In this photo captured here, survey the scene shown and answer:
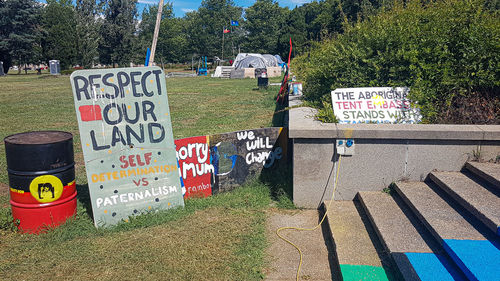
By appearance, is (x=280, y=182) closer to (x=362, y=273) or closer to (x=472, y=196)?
(x=362, y=273)

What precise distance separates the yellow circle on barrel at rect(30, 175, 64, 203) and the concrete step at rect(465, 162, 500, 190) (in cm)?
535

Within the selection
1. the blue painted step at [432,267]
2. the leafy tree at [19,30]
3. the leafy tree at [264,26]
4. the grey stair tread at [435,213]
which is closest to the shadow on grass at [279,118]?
the grey stair tread at [435,213]

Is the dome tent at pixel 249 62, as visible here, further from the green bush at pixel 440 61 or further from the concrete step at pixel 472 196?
the concrete step at pixel 472 196

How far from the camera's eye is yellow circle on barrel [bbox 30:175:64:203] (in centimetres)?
468

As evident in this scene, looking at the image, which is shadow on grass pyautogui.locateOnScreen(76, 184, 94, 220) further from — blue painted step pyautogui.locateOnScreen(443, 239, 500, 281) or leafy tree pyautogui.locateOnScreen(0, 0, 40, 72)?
leafy tree pyautogui.locateOnScreen(0, 0, 40, 72)

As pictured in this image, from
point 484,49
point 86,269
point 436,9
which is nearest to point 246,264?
point 86,269

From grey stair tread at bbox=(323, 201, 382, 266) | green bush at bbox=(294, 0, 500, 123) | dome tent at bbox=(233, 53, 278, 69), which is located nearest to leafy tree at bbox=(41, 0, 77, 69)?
dome tent at bbox=(233, 53, 278, 69)

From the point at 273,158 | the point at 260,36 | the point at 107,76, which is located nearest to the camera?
the point at 107,76

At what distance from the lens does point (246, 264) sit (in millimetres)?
4121

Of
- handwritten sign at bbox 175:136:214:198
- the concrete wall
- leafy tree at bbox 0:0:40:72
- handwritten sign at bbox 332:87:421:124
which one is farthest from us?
leafy tree at bbox 0:0:40:72

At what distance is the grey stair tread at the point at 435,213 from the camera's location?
152 inches

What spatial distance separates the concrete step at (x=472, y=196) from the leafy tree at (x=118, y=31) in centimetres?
5440

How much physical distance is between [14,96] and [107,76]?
62.9 ft

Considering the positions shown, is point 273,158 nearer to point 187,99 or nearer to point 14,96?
point 187,99
